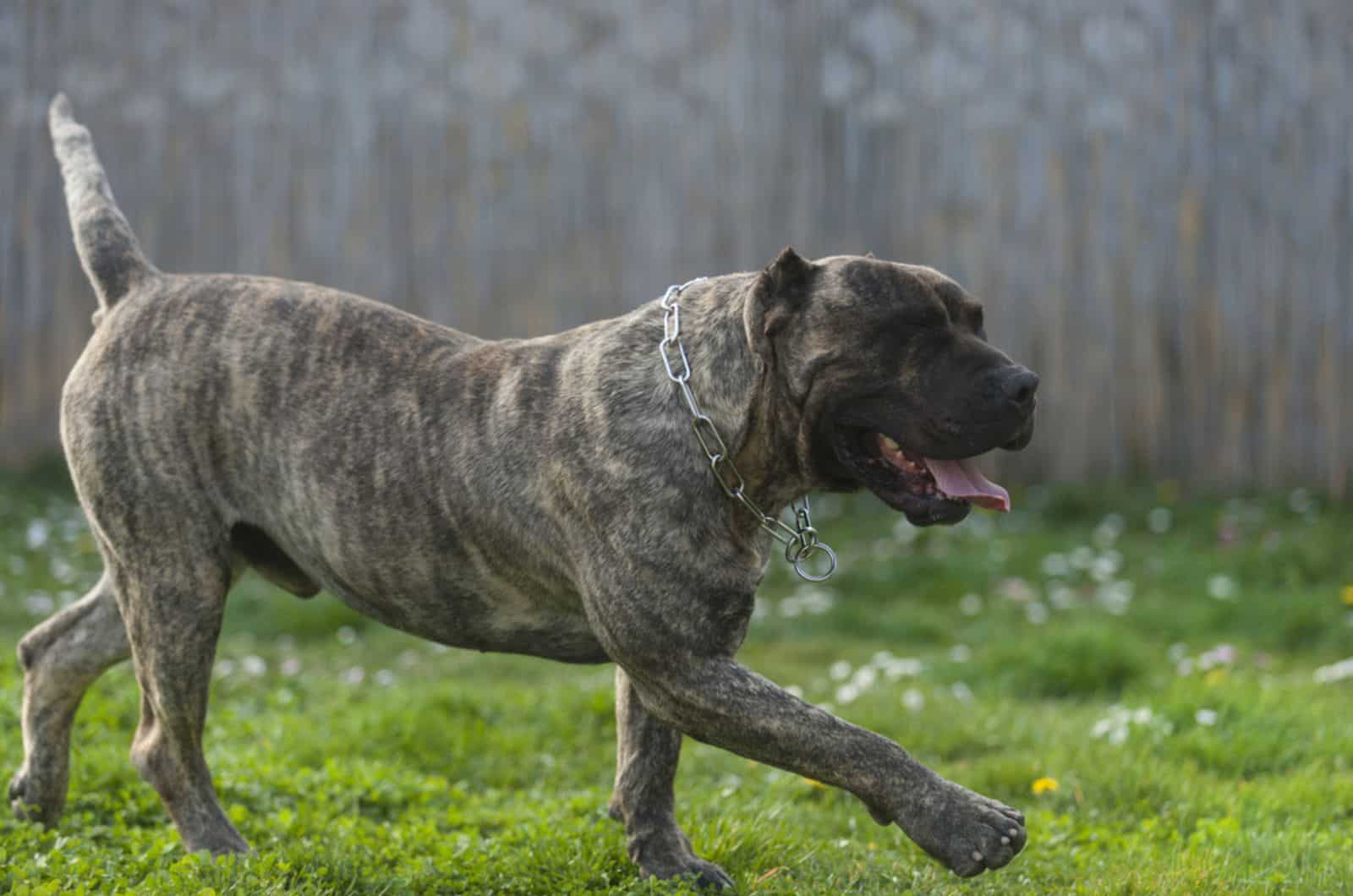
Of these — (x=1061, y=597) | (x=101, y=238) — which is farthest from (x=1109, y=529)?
(x=101, y=238)

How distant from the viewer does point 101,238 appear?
442 cm

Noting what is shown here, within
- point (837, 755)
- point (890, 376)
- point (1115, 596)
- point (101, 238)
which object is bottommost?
point (1115, 596)

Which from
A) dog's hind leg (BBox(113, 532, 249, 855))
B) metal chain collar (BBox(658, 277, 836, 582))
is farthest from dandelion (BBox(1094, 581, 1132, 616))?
dog's hind leg (BBox(113, 532, 249, 855))

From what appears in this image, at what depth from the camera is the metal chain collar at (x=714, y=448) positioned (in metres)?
3.56

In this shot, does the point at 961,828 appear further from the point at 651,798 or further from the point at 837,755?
the point at 651,798

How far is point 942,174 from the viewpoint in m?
9.33

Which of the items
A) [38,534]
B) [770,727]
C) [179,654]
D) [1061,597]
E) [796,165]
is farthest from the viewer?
[796,165]

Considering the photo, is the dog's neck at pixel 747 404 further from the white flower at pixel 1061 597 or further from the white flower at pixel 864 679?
the white flower at pixel 1061 597

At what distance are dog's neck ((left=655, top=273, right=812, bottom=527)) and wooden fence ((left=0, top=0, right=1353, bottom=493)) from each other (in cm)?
573

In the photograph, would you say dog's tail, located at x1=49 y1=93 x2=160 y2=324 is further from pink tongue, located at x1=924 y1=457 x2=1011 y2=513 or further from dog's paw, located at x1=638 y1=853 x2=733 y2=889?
pink tongue, located at x1=924 y1=457 x2=1011 y2=513

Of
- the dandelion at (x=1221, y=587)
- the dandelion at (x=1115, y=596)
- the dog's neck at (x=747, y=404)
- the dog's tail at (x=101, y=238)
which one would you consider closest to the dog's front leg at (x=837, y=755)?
the dog's neck at (x=747, y=404)

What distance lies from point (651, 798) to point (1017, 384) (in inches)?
59.6

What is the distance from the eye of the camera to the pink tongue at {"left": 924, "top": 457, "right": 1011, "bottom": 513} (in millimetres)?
3568

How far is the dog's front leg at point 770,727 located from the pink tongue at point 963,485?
1.87 ft
